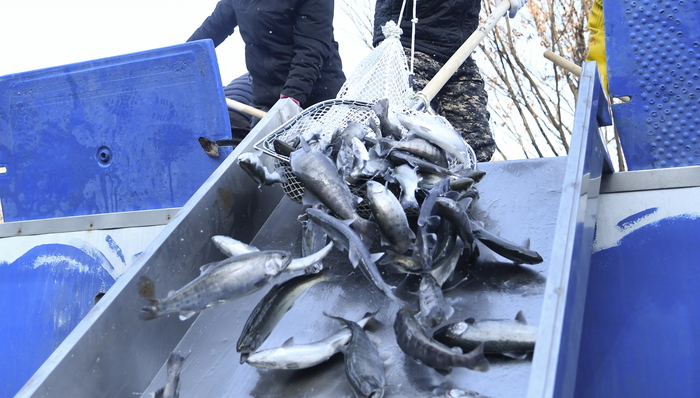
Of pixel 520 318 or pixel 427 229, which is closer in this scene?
pixel 520 318

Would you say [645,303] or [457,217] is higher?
[457,217]

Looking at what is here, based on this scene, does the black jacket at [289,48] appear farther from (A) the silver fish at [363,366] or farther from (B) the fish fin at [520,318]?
(B) the fish fin at [520,318]

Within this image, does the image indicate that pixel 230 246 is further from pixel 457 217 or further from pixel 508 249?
pixel 508 249

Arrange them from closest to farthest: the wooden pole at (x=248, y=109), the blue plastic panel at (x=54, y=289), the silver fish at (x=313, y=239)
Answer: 1. the silver fish at (x=313, y=239)
2. the blue plastic panel at (x=54, y=289)
3. the wooden pole at (x=248, y=109)

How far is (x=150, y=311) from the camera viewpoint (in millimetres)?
1862

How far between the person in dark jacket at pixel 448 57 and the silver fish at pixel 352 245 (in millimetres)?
2716

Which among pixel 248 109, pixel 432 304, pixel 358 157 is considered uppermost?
pixel 248 109

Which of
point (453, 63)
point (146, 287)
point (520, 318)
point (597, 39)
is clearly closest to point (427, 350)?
point (520, 318)

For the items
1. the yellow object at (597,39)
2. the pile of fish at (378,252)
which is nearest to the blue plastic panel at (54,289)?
the pile of fish at (378,252)

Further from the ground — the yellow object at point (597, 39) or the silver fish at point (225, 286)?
the silver fish at point (225, 286)

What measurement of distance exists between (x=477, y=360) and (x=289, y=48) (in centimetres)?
381

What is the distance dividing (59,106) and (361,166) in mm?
2587

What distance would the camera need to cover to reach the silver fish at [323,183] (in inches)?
88.5

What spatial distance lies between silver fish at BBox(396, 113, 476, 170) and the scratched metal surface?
0.67ft
